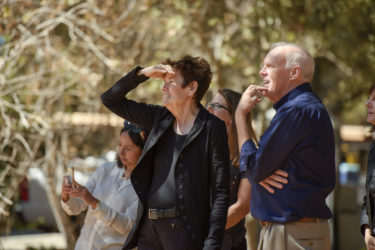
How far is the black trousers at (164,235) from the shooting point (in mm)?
3785

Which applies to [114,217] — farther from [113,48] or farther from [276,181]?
[113,48]

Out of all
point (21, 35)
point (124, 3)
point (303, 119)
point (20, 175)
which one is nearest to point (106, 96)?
point (303, 119)

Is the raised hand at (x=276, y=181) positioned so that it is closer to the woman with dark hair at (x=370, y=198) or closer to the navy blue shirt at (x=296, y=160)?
the navy blue shirt at (x=296, y=160)

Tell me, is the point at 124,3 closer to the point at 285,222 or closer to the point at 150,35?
the point at 150,35

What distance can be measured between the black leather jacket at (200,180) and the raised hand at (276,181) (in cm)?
23

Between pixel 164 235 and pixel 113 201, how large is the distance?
125 centimetres

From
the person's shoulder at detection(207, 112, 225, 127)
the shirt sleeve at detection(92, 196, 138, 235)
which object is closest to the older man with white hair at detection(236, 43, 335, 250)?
the person's shoulder at detection(207, 112, 225, 127)

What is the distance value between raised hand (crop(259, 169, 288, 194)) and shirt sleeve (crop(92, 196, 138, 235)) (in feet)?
4.23

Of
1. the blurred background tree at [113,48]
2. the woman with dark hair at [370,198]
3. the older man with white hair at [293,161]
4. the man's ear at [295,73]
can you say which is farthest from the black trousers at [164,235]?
the blurred background tree at [113,48]

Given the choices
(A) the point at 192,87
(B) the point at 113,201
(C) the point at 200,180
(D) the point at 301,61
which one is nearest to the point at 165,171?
(C) the point at 200,180

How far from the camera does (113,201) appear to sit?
502 centimetres

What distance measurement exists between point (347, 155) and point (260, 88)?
86.8 ft

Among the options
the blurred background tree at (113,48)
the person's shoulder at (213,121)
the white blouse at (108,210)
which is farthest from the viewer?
the blurred background tree at (113,48)

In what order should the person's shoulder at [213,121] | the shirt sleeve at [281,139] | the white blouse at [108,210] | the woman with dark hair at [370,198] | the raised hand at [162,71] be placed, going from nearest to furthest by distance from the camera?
the shirt sleeve at [281,139] < the person's shoulder at [213,121] < the raised hand at [162,71] < the woman with dark hair at [370,198] < the white blouse at [108,210]
